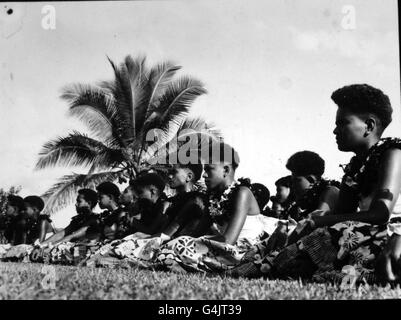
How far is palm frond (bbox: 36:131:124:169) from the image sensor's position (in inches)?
567

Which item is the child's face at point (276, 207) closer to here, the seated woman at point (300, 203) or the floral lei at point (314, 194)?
the seated woman at point (300, 203)

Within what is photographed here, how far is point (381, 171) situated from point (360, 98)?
688 millimetres

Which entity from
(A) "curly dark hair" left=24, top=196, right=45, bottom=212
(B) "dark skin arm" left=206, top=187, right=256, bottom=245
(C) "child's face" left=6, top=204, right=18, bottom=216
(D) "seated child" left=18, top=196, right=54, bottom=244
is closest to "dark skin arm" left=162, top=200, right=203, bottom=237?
(B) "dark skin arm" left=206, top=187, right=256, bottom=245

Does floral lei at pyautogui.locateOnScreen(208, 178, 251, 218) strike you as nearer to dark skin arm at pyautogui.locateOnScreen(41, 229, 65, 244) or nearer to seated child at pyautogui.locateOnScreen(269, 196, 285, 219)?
seated child at pyautogui.locateOnScreen(269, 196, 285, 219)

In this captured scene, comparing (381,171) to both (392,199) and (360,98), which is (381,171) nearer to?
(392,199)

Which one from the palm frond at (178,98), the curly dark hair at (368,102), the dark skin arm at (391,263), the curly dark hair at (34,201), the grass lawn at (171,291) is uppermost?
the palm frond at (178,98)

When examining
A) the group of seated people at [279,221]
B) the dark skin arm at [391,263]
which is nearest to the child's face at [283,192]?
the group of seated people at [279,221]

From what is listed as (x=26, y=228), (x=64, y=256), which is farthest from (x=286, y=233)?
(x=26, y=228)

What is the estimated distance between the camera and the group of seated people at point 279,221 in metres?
3.53

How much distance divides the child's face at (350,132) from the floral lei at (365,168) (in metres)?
0.13

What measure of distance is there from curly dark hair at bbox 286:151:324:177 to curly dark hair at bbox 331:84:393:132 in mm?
1829

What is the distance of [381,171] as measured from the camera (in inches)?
139

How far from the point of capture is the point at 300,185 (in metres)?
5.86

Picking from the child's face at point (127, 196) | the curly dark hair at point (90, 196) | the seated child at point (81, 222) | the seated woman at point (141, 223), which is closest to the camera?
the seated woman at point (141, 223)
